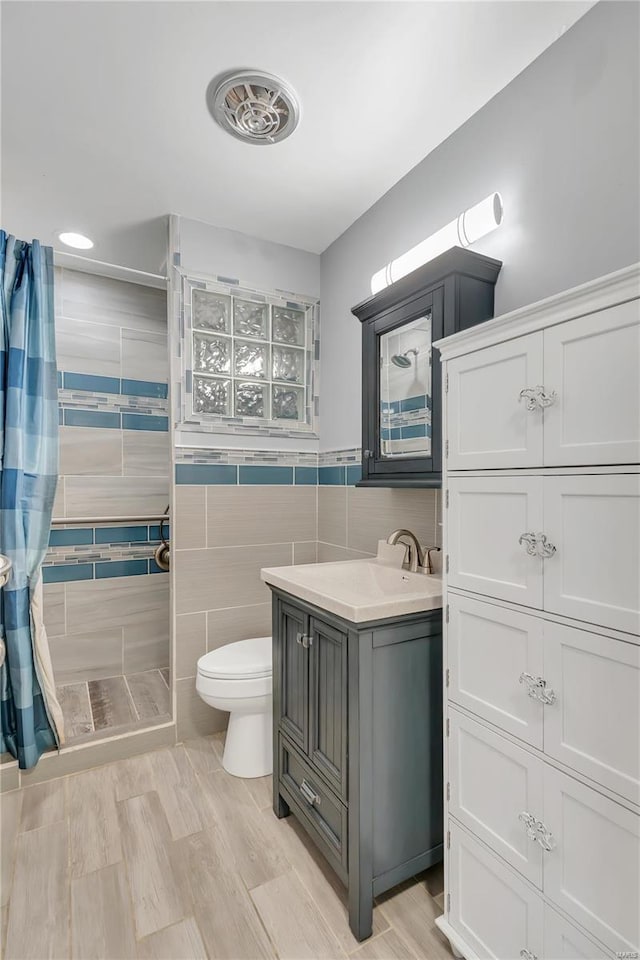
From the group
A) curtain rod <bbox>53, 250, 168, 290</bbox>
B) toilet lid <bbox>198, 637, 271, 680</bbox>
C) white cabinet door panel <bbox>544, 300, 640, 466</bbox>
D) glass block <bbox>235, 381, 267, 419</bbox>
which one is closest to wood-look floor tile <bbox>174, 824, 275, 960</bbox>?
toilet lid <bbox>198, 637, 271, 680</bbox>

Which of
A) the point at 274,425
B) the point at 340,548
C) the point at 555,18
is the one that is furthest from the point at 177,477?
the point at 555,18

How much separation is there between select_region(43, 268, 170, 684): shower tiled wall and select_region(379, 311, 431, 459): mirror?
154cm

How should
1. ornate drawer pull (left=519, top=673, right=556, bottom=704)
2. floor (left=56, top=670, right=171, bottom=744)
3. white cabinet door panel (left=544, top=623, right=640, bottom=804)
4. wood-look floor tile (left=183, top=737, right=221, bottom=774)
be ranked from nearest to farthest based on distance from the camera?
1. white cabinet door panel (left=544, top=623, right=640, bottom=804)
2. ornate drawer pull (left=519, top=673, right=556, bottom=704)
3. wood-look floor tile (left=183, top=737, right=221, bottom=774)
4. floor (left=56, top=670, right=171, bottom=744)

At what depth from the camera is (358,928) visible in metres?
1.25

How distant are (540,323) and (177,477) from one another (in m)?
1.71

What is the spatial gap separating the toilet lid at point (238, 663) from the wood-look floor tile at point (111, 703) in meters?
0.67

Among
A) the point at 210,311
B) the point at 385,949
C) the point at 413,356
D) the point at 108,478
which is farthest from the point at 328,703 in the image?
the point at 108,478

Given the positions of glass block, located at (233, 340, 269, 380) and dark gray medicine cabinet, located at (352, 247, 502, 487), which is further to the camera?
glass block, located at (233, 340, 269, 380)

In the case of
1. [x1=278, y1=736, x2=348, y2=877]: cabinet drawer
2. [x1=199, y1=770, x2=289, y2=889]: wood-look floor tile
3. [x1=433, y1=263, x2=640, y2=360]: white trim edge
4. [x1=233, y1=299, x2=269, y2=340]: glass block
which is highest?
[x1=233, y1=299, x2=269, y2=340]: glass block

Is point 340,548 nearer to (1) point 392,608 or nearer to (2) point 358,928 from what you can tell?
(1) point 392,608

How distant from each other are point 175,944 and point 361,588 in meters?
1.08

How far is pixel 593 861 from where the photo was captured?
881 millimetres

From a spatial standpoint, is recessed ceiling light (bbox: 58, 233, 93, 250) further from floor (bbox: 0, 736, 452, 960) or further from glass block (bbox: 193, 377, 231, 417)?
floor (bbox: 0, 736, 452, 960)

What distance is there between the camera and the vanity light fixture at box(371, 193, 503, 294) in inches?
58.9
